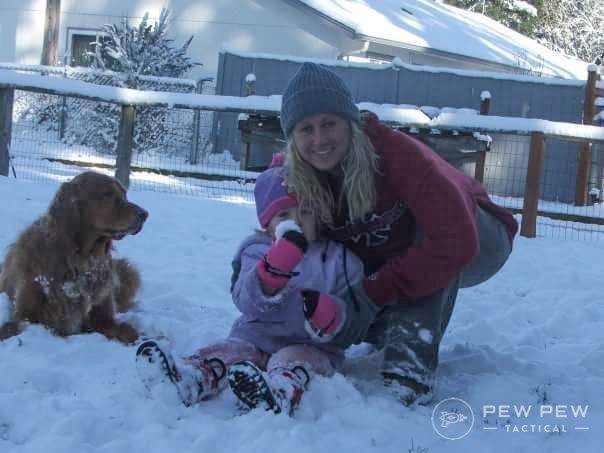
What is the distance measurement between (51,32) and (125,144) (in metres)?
9.32

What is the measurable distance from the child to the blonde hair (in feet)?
0.17

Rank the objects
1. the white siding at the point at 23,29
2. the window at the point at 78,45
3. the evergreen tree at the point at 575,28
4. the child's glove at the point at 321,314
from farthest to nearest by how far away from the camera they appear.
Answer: the evergreen tree at the point at 575,28 < the white siding at the point at 23,29 < the window at the point at 78,45 < the child's glove at the point at 321,314

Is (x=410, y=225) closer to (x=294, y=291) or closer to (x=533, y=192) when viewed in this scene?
(x=294, y=291)

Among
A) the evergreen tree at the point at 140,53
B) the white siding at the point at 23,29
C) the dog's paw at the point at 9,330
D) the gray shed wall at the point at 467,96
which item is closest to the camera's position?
the dog's paw at the point at 9,330

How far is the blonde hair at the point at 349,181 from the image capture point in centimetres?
290

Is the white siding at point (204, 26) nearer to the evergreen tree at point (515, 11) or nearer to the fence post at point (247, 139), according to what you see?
the fence post at point (247, 139)

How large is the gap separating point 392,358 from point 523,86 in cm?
1137

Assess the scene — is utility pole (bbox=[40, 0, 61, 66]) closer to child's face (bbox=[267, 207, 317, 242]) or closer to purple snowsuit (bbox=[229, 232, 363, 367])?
purple snowsuit (bbox=[229, 232, 363, 367])

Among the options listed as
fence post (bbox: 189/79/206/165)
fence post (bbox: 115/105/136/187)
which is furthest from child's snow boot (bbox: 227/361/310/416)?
fence post (bbox: 189/79/206/165)

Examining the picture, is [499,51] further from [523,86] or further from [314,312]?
[314,312]

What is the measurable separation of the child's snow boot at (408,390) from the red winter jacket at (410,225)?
309 mm

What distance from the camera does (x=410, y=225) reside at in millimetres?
3072

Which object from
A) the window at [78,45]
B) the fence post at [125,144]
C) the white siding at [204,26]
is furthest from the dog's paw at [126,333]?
the window at [78,45]

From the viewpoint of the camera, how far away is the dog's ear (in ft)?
11.8
